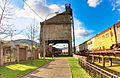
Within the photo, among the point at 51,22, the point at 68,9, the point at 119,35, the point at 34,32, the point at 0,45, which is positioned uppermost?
the point at 68,9

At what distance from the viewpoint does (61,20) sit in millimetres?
39719

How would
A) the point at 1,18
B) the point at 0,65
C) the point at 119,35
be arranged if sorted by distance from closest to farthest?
1. the point at 1,18
2. the point at 119,35
3. the point at 0,65

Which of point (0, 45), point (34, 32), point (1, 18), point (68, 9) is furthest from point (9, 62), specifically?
point (68, 9)

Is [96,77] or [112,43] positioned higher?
[112,43]

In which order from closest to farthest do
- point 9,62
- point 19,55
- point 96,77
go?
point 96,77, point 9,62, point 19,55

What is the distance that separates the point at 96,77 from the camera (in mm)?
7293

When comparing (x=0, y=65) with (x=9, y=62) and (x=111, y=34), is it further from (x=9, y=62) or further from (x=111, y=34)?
(x=111, y=34)

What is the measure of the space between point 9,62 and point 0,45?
3623 millimetres

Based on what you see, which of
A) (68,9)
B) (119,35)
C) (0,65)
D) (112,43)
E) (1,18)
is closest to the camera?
(1,18)

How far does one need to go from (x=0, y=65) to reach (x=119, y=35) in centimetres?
1549

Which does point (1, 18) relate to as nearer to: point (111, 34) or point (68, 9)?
point (111, 34)

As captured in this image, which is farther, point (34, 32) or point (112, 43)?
point (34, 32)

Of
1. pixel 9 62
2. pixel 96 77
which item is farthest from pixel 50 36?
pixel 96 77

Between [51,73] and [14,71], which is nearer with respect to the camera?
[51,73]
